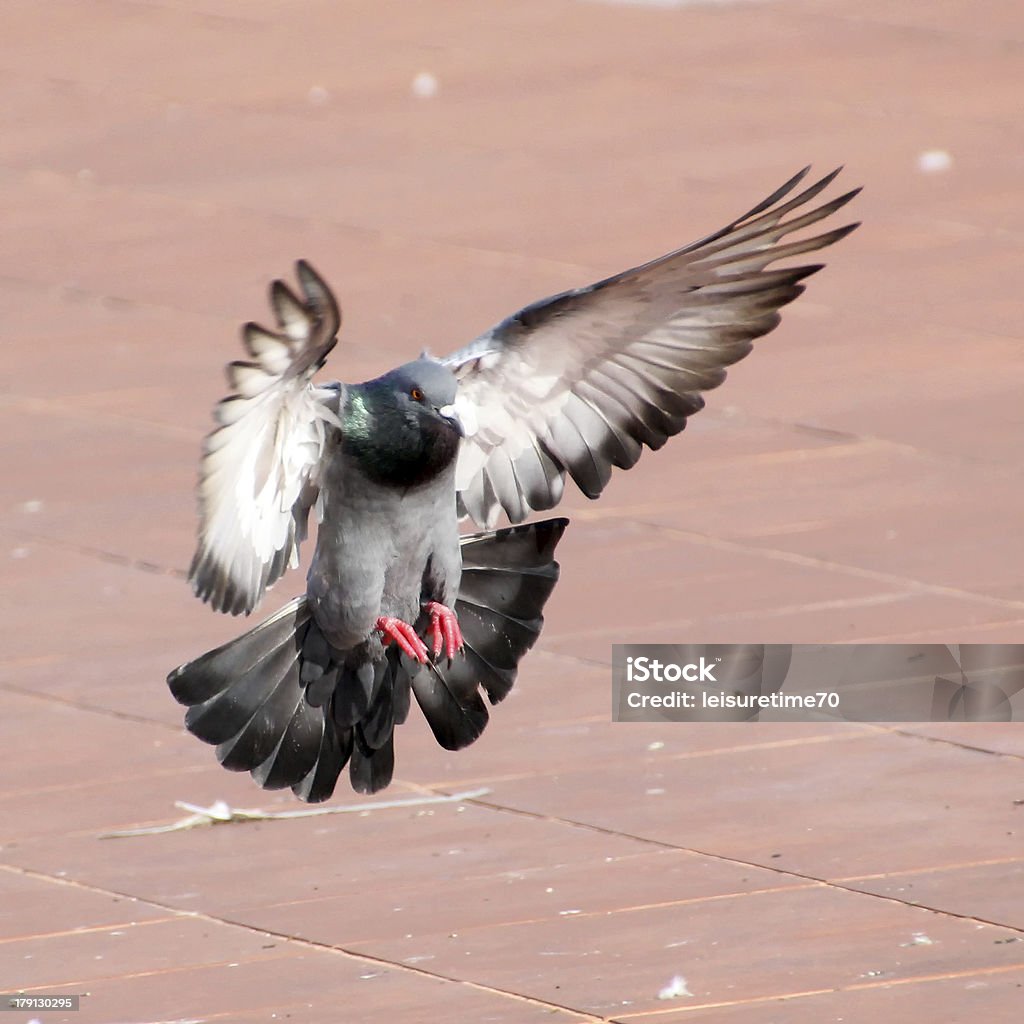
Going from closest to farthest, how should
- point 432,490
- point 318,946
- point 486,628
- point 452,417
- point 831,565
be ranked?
point 452,417 → point 432,490 → point 486,628 → point 318,946 → point 831,565

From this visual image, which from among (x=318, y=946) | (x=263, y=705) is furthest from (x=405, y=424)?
(x=318, y=946)

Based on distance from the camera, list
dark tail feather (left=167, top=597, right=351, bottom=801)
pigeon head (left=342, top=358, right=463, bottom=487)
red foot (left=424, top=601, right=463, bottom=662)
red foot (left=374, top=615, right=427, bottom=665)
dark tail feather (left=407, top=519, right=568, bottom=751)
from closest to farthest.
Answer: pigeon head (left=342, top=358, right=463, bottom=487), red foot (left=374, top=615, right=427, bottom=665), red foot (left=424, top=601, right=463, bottom=662), dark tail feather (left=167, top=597, right=351, bottom=801), dark tail feather (left=407, top=519, right=568, bottom=751)

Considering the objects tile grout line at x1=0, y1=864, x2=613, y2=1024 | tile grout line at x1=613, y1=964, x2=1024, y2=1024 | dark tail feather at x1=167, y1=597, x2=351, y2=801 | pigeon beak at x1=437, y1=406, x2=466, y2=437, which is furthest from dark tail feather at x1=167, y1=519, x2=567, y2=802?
tile grout line at x1=613, y1=964, x2=1024, y2=1024

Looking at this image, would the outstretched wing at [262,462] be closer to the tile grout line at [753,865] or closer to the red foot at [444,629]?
the red foot at [444,629]

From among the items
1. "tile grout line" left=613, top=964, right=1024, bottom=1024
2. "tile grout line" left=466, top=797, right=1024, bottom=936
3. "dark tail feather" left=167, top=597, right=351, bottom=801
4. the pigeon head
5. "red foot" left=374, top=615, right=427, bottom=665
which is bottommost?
"tile grout line" left=613, top=964, right=1024, bottom=1024

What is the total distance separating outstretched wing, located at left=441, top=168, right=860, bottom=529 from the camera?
501 centimetres

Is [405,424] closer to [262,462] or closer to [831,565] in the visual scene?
[262,462]

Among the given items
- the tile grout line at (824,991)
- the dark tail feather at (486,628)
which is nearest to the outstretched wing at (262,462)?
the dark tail feather at (486,628)

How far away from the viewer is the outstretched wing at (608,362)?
16.4 feet

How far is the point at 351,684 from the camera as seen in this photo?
529 cm

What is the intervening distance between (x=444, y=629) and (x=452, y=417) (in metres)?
0.56

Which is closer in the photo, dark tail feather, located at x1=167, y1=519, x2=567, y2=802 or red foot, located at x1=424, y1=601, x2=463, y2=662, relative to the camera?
red foot, located at x1=424, y1=601, x2=463, y2=662

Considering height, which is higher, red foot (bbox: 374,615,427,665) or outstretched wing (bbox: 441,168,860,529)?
outstretched wing (bbox: 441,168,860,529)

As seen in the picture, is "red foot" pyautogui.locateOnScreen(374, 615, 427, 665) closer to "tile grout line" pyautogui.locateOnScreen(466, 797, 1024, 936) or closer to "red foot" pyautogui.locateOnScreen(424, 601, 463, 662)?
"red foot" pyautogui.locateOnScreen(424, 601, 463, 662)
